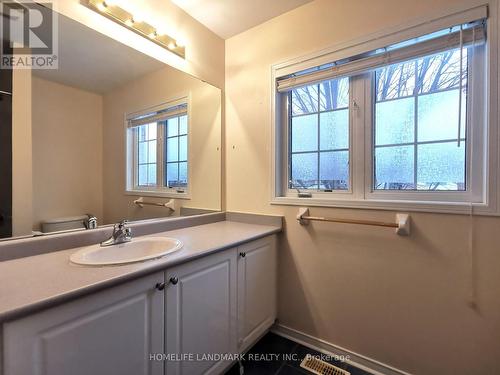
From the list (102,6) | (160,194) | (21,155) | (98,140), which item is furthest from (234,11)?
(21,155)

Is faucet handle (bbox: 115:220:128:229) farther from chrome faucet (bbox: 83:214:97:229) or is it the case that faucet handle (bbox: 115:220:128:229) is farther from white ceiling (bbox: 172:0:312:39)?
white ceiling (bbox: 172:0:312:39)

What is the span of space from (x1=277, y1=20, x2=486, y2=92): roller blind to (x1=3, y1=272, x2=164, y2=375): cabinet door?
4.90 ft

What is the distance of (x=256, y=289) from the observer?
Answer: 1560 millimetres

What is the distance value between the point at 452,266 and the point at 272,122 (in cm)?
136

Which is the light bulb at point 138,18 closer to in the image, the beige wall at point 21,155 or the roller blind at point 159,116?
the roller blind at point 159,116

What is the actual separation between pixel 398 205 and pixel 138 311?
137 cm

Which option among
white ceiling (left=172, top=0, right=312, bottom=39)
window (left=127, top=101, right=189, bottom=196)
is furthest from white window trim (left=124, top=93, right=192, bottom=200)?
white ceiling (left=172, top=0, right=312, bottom=39)

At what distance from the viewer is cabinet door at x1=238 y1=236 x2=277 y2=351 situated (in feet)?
4.68

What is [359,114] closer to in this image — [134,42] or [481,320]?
[481,320]

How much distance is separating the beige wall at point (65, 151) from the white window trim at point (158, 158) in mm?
159

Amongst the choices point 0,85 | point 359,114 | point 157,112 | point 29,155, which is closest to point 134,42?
point 157,112

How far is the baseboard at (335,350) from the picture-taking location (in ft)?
4.64

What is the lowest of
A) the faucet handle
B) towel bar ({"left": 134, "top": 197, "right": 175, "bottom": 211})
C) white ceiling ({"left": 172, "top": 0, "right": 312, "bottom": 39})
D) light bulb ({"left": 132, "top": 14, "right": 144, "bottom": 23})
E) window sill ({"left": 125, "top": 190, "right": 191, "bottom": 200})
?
the faucet handle

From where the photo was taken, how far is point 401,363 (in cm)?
137
